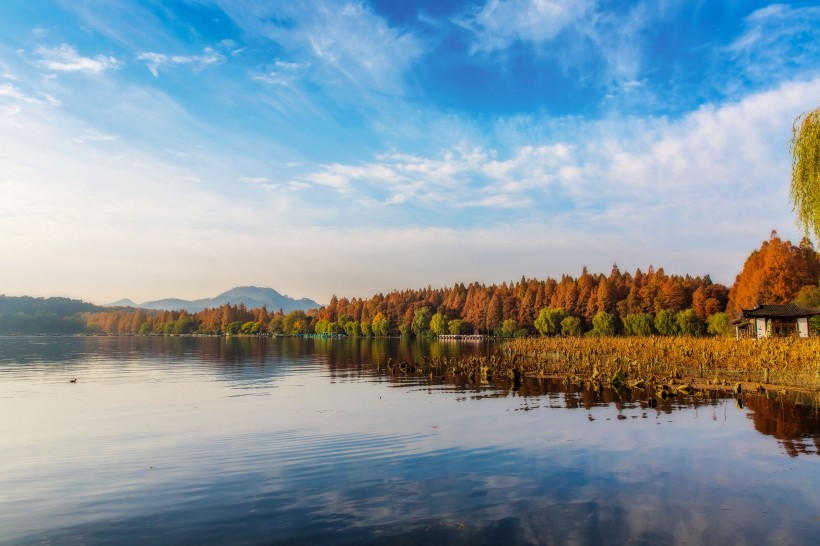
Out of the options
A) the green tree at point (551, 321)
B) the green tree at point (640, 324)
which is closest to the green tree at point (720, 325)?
the green tree at point (640, 324)

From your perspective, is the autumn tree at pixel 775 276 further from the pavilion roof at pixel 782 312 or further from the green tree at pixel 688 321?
the pavilion roof at pixel 782 312

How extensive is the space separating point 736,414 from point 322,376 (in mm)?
34490

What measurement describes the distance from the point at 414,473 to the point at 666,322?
121 m

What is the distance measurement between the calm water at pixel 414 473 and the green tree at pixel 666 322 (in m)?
100

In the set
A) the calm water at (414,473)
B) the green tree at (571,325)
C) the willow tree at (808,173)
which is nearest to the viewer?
the calm water at (414,473)

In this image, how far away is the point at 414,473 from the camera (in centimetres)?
1563

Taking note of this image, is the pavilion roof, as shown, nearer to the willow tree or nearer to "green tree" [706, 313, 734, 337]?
"green tree" [706, 313, 734, 337]

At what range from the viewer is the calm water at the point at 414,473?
11273mm

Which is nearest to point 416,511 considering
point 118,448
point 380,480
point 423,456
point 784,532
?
point 380,480

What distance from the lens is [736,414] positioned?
24641 mm

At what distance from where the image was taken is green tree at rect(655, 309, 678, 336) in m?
121

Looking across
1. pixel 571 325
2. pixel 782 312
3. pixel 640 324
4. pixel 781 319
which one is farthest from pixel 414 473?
pixel 571 325

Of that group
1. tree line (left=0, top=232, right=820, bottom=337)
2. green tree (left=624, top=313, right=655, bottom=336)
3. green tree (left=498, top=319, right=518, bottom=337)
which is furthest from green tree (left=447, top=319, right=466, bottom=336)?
green tree (left=624, top=313, right=655, bottom=336)

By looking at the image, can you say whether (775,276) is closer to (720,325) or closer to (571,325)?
(720,325)
